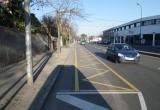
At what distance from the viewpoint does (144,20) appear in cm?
10381

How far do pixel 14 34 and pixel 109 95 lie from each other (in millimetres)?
12341

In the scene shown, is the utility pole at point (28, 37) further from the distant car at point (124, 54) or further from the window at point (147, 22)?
the window at point (147, 22)

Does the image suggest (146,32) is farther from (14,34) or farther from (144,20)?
(14,34)

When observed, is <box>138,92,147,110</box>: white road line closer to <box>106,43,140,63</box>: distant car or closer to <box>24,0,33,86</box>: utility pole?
<box>24,0,33,86</box>: utility pole

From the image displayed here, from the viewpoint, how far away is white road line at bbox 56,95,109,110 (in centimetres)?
887

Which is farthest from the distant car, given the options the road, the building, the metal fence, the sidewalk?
the building

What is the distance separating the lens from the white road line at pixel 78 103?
8.87m

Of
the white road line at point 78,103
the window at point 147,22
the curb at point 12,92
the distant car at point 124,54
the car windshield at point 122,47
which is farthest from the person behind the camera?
the window at point 147,22

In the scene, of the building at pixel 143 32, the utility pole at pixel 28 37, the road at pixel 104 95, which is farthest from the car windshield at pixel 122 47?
the building at pixel 143 32

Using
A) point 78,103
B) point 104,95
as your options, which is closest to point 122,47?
point 104,95

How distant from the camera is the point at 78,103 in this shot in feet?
31.0

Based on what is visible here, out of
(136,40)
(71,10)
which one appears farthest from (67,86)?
(136,40)

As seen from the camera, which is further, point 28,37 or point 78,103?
point 28,37

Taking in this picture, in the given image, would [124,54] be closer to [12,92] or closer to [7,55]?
[7,55]
